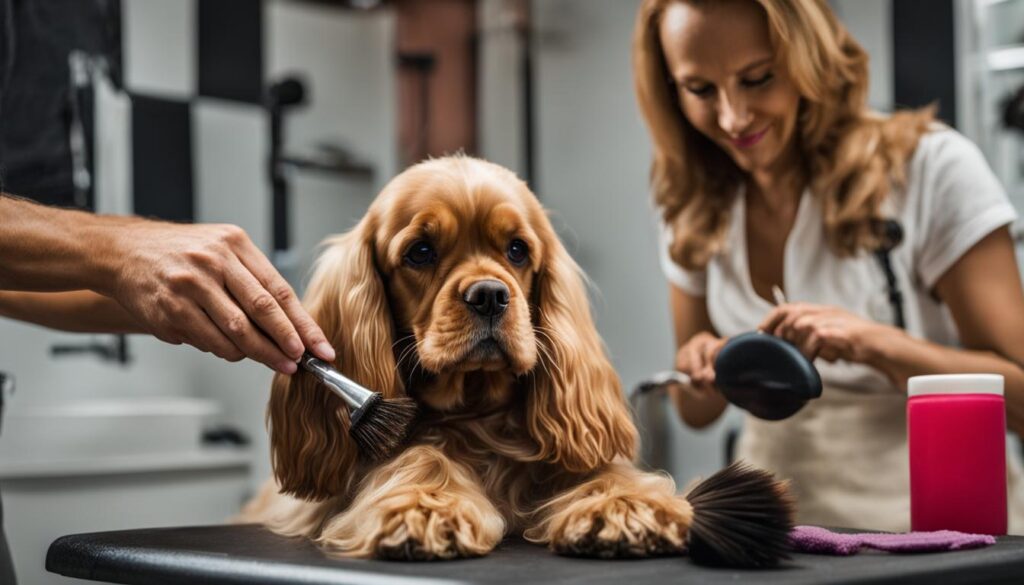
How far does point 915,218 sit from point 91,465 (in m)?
1.96

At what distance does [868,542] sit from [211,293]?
0.69 meters

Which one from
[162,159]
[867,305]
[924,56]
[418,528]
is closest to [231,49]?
[162,159]

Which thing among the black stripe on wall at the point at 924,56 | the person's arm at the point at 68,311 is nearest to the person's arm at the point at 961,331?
the person's arm at the point at 68,311

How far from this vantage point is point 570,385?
1.26m

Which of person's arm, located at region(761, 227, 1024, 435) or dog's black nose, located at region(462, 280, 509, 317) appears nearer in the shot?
dog's black nose, located at region(462, 280, 509, 317)

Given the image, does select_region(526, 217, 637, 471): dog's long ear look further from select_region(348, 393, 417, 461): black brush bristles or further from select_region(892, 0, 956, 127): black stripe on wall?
select_region(892, 0, 956, 127): black stripe on wall

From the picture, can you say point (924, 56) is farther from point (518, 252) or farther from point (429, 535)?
point (429, 535)

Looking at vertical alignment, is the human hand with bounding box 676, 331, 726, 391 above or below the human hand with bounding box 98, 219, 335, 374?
below

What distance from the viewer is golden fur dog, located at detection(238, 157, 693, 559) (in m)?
1.17

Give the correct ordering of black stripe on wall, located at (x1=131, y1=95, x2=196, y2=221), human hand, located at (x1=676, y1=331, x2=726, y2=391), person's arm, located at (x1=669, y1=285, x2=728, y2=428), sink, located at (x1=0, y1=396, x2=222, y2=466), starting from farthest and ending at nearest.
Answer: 1. black stripe on wall, located at (x1=131, y1=95, x2=196, y2=221)
2. sink, located at (x1=0, y1=396, x2=222, y2=466)
3. person's arm, located at (x1=669, y1=285, x2=728, y2=428)
4. human hand, located at (x1=676, y1=331, x2=726, y2=391)

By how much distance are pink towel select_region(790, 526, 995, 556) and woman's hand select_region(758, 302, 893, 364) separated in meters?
0.47

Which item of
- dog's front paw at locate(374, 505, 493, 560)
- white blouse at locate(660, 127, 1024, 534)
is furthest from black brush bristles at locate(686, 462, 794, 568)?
white blouse at locate(660, 127, 1024, 534)

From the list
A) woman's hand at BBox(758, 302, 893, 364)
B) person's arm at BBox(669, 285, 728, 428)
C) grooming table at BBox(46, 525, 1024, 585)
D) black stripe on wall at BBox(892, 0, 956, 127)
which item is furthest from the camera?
black stripe on wall at BBox(892, 0, 956, 127)

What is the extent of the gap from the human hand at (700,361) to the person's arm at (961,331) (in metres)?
0.11
